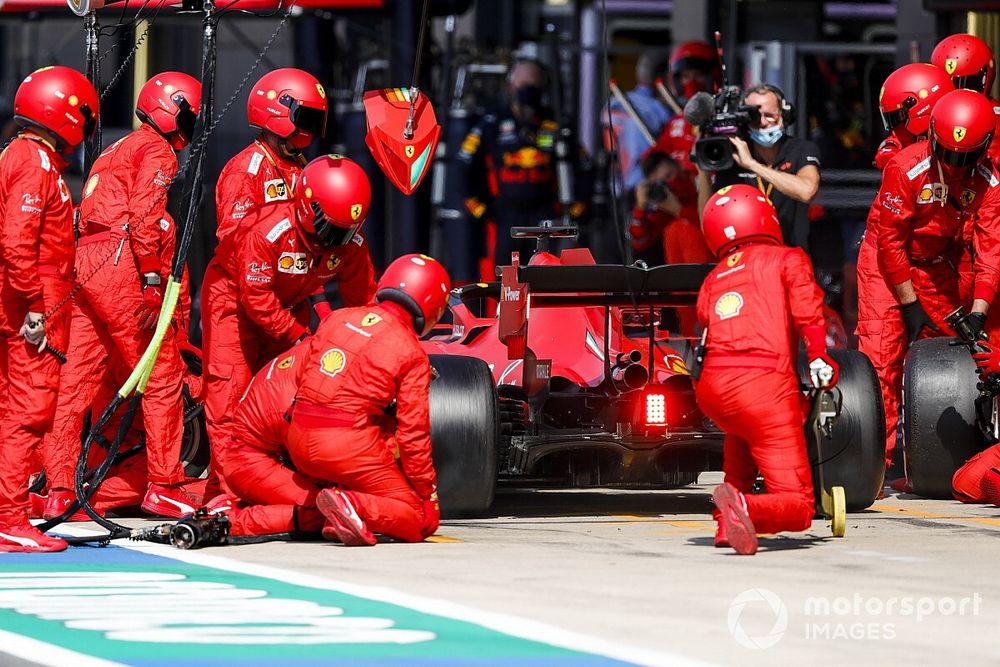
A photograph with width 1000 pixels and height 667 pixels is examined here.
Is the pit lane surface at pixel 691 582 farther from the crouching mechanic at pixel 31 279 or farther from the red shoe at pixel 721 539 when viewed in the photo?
the crouching mechanic at pixel 31 279

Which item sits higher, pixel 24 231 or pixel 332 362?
pixel 24 231

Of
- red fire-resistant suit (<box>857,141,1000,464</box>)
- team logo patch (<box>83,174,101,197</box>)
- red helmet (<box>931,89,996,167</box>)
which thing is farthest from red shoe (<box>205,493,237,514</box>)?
red helmet (<box>931,89,996,167</box>)

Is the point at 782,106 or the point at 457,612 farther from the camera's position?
the point at 782,106

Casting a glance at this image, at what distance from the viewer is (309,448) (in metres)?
8.27

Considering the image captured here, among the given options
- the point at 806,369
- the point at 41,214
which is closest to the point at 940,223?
the point at 806,369

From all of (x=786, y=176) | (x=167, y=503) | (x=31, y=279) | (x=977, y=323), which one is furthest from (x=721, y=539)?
(x=786, y=176)

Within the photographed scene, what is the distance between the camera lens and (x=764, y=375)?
8180 millimetres

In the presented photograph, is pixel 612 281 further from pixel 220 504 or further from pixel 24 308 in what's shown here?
pixel 24 308

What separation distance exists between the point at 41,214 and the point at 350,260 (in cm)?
162

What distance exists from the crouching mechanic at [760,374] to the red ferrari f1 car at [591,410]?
815 millimetres

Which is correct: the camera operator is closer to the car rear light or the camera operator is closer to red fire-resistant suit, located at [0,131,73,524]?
the car rear light

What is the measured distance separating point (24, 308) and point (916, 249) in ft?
15.6

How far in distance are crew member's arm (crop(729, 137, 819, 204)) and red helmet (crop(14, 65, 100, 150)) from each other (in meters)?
4.09

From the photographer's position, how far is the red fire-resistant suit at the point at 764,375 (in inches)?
320
